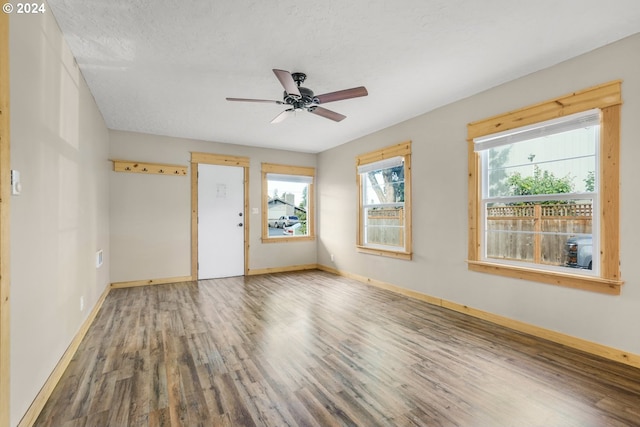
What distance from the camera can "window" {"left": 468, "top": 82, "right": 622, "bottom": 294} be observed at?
244 cm

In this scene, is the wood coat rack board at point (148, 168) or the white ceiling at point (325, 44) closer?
the white ceiling at point (325, 44)

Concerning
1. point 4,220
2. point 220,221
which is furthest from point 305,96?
point 220,221

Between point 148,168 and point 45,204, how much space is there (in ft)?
10.7

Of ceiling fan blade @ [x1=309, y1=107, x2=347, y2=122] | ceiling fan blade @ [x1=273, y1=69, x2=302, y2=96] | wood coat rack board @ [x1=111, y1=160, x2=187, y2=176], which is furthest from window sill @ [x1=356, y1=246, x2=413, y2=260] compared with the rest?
wood coat rack board @ [x1=111, y1=160, x2=187, y2=176]

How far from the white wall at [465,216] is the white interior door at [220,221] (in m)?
1.94

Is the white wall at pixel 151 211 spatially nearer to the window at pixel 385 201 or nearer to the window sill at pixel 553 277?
the window at pixel 385 201

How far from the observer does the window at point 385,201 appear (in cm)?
438

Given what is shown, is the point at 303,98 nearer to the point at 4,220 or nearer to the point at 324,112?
the point at 324,112

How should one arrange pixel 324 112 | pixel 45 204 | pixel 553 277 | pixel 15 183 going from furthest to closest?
pixel 324 112 → pixel 553 277 → pixel 45 204 → pixel 15 183

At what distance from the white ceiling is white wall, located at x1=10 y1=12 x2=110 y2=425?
16.2 inches

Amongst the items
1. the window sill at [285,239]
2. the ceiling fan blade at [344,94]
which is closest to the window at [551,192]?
the ceiling fan blade at [344,94]

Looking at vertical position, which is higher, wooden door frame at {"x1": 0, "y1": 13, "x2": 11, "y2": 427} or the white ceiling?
the white ceiling

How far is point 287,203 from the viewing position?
6.38 meters

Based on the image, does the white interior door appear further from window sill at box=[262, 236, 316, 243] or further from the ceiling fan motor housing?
the ceiling fan motor housing
